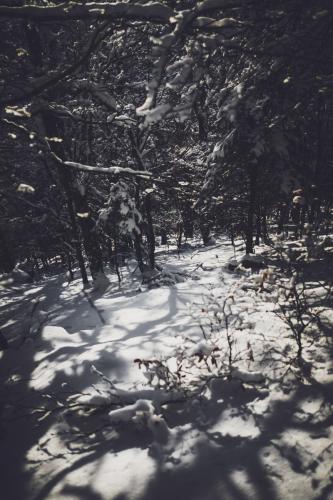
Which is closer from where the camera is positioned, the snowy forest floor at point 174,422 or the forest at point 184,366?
the snowy forest floor at point 174,422

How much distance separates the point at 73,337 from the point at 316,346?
3468mm

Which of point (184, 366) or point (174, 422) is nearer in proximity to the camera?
point (174, 422)

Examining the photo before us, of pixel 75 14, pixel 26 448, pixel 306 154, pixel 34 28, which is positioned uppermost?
pixel 34 28

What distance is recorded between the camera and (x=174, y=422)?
2906mm

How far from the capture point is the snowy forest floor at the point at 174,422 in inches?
89.3

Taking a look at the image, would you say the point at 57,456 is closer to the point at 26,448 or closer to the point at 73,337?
the point at 26,448

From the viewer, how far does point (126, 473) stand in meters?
2.40

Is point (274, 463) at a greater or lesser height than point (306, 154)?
lesser

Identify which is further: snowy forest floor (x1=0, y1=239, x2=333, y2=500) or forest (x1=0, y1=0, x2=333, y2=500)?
forest (x1=0, y1=0, x2=333, y2=500)

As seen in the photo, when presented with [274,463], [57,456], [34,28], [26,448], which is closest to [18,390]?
[26,448]

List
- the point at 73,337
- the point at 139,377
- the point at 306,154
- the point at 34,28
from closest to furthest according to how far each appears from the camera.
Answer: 1. the point at 139,377
2. the point at 73,337
3. the point at 306,154
4. the point at 34,28

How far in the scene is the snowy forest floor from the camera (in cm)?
227

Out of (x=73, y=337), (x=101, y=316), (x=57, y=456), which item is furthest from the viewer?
(x=101, y=316)

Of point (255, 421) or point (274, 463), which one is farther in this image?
point (255, 421)
